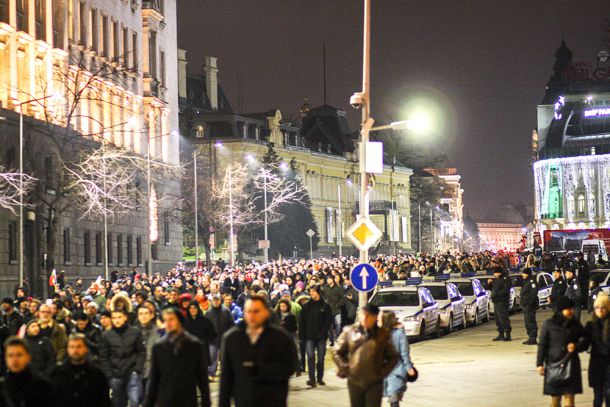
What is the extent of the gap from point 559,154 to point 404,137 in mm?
20406

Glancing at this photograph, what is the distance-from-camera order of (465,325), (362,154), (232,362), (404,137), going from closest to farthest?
1. (232,362)
2. (362,154)
3. (465,325)
4. (404,137)

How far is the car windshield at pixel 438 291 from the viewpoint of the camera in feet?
112

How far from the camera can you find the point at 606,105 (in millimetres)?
164125

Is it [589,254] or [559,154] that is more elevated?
[559,154]

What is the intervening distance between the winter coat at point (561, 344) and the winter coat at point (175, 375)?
15.9 ft

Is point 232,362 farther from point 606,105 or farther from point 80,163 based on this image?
point 606,105

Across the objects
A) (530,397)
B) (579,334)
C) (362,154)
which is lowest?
(530,397)

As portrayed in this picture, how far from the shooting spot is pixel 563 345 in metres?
14.3

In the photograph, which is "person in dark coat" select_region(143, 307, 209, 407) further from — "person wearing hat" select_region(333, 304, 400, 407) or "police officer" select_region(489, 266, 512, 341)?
"police officer" select_region(489, 266, 512, 341)

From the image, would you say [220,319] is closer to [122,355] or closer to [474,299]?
[122,355]

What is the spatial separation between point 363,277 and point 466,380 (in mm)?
2463

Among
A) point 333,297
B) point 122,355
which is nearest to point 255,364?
point 122,355

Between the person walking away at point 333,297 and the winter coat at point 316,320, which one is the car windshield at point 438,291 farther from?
the winter coat at point 316,320

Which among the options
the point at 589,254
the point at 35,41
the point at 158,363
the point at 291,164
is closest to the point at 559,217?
the point at 291,164
